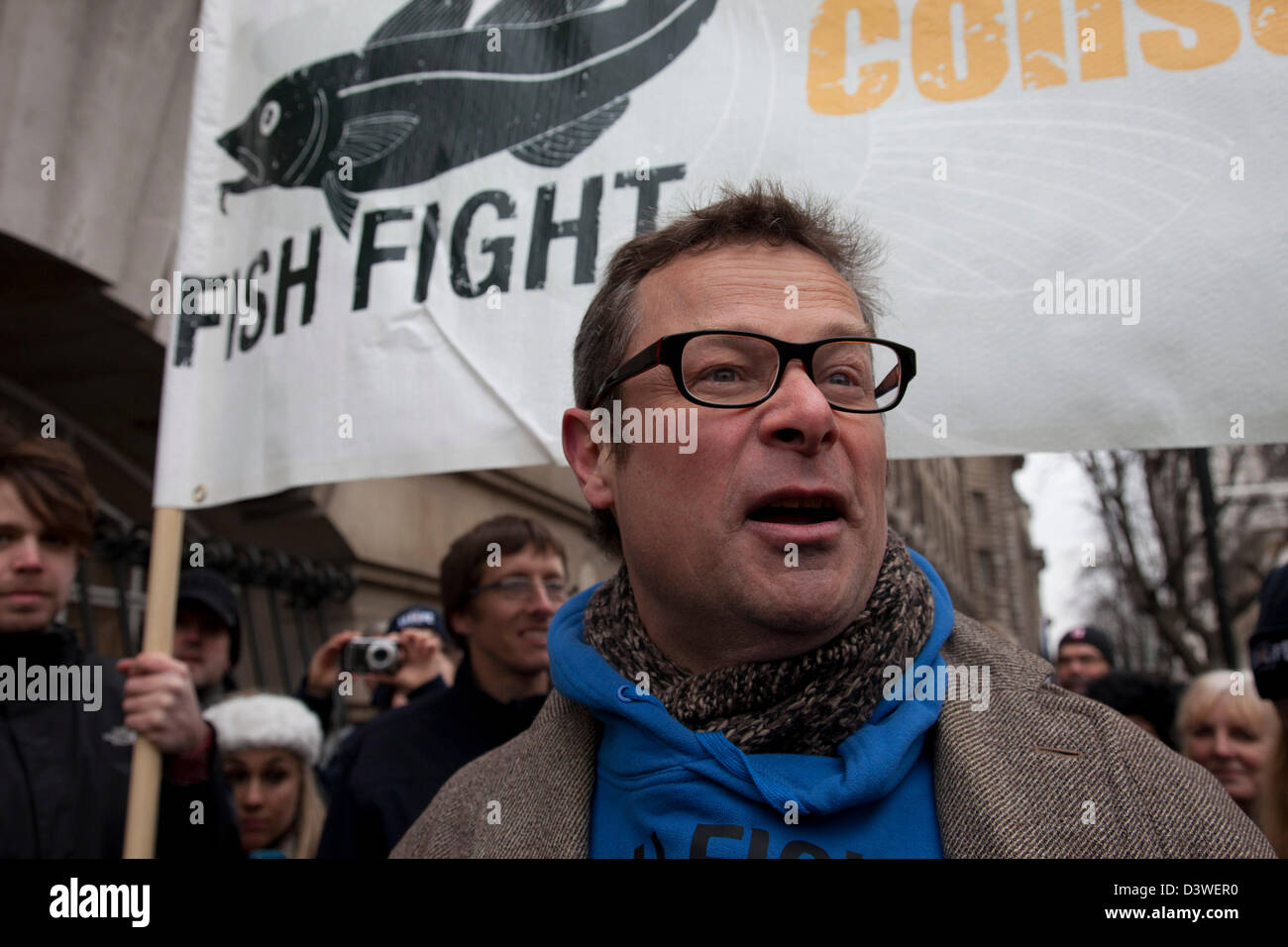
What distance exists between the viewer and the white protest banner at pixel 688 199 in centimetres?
207

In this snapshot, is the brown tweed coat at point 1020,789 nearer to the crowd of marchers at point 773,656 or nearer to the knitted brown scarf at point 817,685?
the crowd of marchers at point 773,656

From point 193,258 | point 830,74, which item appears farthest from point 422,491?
point 830,74

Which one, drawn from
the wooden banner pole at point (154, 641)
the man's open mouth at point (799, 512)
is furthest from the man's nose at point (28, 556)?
the man's open mouth at point (799, 512)

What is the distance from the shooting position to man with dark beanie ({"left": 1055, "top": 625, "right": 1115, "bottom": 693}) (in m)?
5.80

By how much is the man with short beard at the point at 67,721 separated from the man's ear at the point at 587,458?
3.58 feet

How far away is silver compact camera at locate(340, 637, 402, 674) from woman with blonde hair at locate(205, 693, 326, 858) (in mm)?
353

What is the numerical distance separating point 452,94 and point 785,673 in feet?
6.00

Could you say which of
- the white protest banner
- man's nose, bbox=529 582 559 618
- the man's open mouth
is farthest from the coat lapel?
man's nose, bbox=529 582 559 618

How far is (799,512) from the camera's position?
5.00 ft
